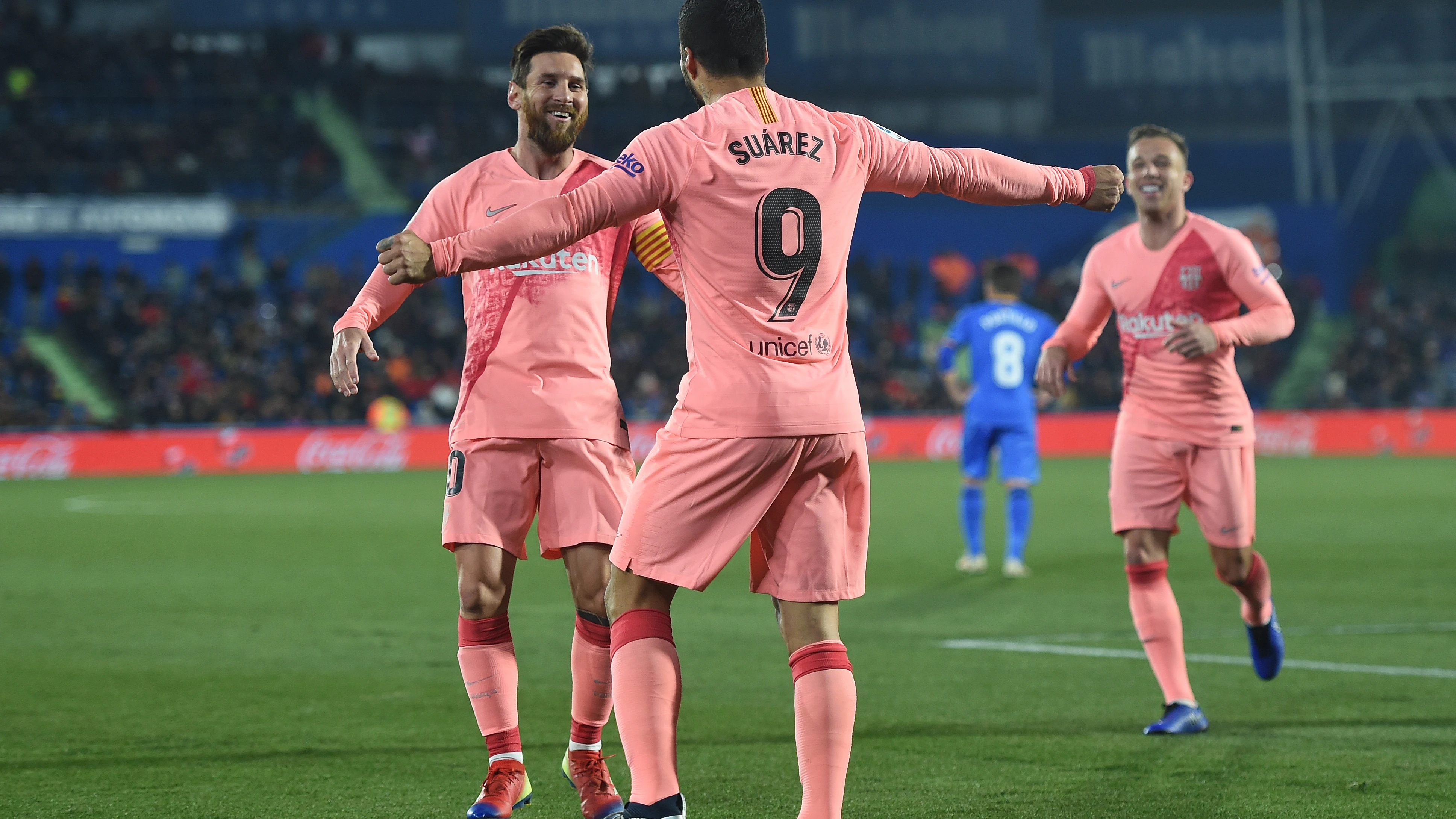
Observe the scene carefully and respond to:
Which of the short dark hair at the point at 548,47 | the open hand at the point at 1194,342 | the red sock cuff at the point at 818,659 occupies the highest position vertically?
the short dark hair at the point at 548,47

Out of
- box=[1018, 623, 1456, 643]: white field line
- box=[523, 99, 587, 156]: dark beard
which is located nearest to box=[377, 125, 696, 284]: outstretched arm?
box=[523, 99, 587, 156]: dark beard

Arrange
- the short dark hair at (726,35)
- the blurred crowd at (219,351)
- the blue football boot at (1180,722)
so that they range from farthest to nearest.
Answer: the blurred crowd at (219,351) < the blue football boot at (1180,722) < the short dark hair at (726,35)

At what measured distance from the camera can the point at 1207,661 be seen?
795 centimetres

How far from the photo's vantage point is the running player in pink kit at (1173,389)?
21.3 ft

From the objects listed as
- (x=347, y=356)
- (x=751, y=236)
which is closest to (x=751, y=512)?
(x=751, y=236)

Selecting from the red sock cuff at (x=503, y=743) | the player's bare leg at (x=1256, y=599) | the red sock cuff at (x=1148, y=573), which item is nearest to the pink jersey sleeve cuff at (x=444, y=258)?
the red sock cuff at (x=503, y=743)

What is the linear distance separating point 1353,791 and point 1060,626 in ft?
13.9

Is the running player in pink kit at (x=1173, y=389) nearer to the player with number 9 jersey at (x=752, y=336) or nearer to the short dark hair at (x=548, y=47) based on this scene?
the short dark hair at (x=548, y=47)

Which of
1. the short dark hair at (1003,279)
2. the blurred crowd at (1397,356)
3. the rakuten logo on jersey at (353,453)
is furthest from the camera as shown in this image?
the blurred crowd at (1397,356)

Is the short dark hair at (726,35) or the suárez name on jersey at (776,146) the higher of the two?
the short dark hair at (726,35)

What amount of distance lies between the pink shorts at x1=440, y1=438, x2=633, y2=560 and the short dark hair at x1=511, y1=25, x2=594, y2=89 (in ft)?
3.87

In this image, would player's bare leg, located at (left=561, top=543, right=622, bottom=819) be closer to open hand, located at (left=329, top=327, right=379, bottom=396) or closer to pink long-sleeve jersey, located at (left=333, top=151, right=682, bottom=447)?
pink long-sleeve jersey, located at (left=333, top=151, right=682, bottom=447)

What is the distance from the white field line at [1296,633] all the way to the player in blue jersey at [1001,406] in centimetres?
323

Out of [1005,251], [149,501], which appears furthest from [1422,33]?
[149,501]
